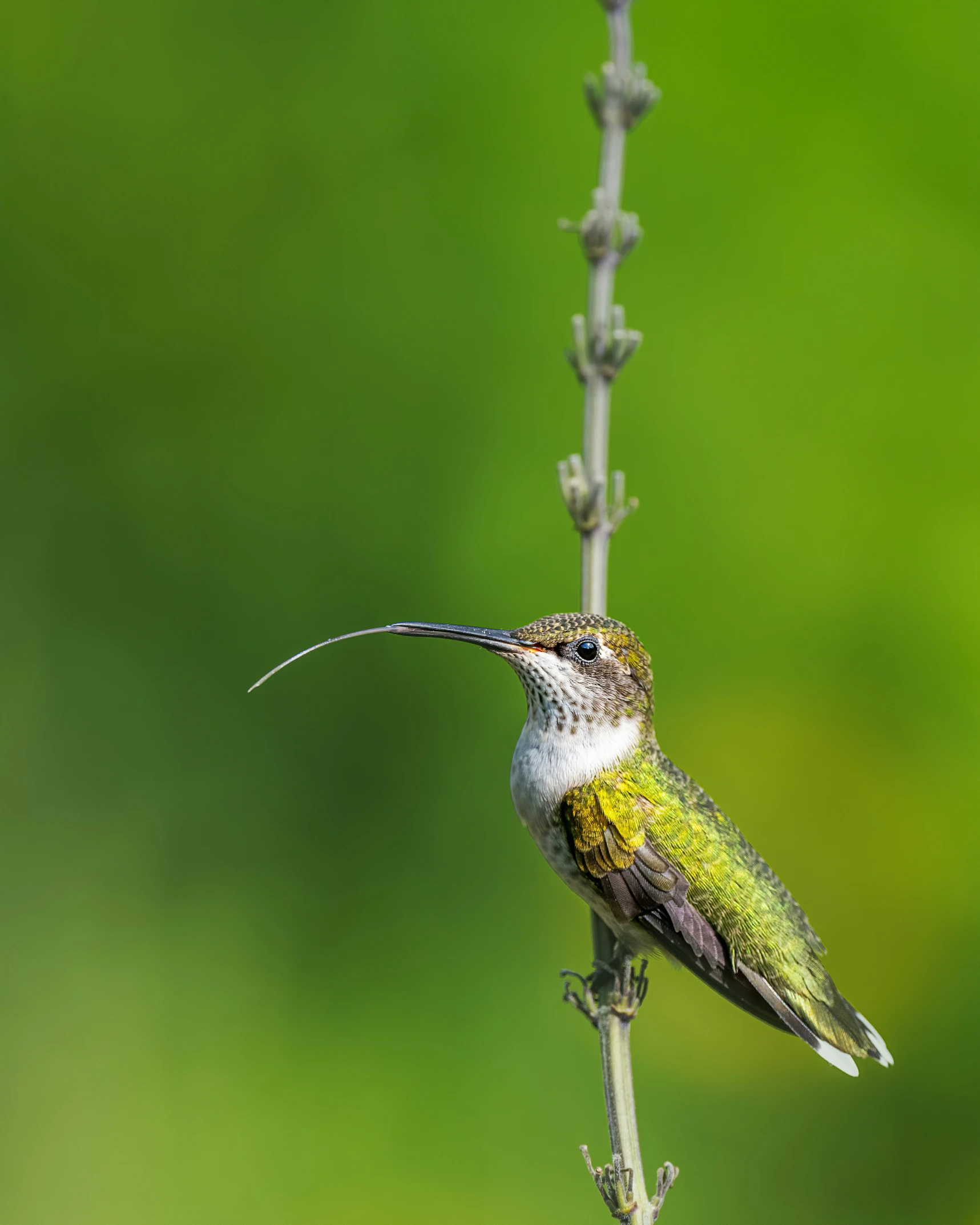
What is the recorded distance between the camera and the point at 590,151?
274 inches

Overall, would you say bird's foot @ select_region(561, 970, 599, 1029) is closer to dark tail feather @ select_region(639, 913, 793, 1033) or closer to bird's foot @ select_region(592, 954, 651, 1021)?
bird's foot @ select_region(592, 954, 651, 1021)

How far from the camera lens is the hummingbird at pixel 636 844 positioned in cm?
368

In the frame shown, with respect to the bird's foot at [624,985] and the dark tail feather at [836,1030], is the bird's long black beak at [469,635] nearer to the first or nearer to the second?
the bird's foot at [624,985]

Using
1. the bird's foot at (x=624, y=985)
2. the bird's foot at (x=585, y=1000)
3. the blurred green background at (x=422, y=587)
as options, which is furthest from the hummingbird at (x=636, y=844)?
the blurred green background at (x=422, y=587)

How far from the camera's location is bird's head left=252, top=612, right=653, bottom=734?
Answer: 12.0ft

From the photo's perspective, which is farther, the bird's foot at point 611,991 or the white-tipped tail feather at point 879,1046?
the white-tipped tail feather at point 879,1046

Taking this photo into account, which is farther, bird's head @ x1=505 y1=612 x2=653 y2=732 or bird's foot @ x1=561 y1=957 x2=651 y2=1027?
bird's head @ x1=505 y1=612 x2=653 y2=732

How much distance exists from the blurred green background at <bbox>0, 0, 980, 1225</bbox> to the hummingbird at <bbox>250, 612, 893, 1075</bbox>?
2.41 metres

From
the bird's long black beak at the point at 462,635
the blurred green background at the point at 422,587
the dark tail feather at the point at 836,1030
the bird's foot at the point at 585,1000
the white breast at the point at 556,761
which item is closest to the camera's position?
the bird's long black beak at the point at 462,635

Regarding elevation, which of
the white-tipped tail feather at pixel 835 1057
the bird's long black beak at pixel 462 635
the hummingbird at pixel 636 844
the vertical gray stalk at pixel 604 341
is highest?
the vertical gray stalk at pixel 604 341

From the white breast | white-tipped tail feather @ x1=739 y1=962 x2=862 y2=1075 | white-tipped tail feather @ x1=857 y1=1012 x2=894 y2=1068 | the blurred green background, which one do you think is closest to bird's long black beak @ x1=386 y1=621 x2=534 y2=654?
the white breast

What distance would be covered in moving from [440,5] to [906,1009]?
6.01 metres

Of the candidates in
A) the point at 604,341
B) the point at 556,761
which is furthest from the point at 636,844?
the point at 604,341

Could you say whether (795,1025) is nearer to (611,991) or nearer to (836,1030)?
(836,1030)
